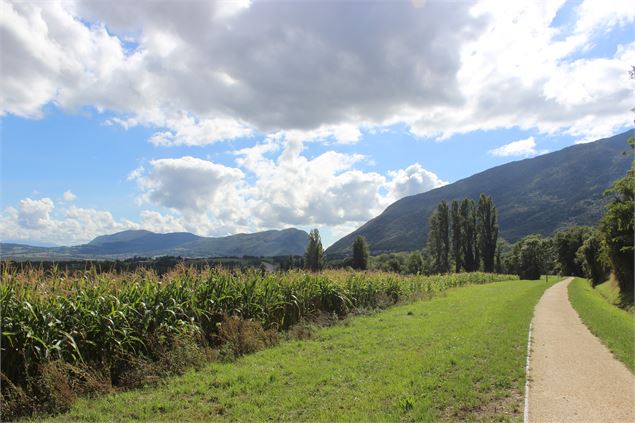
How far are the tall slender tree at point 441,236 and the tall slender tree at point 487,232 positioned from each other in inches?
243

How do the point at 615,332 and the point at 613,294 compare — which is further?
the point at 613,294

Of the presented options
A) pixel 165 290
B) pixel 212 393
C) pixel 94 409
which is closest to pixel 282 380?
pixel 212 393

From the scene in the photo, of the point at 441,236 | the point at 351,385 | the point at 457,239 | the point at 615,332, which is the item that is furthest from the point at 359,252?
the point at 351,385

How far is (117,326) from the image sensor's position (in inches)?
317

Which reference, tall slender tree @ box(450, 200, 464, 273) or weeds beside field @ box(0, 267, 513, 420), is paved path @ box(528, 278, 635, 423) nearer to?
weeds beside field @ box(0, 267, 513, 420)

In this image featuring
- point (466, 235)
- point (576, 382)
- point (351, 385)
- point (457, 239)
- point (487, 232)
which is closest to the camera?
point (351, 385)

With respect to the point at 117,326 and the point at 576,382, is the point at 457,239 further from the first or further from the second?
the point at 117,326

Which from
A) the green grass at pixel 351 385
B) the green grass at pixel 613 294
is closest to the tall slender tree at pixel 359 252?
the green grass at pixel 613 294

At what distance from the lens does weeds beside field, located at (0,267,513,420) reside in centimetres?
668

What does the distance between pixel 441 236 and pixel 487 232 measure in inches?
341

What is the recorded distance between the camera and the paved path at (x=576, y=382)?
640 centimetres

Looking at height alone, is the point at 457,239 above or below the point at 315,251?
above

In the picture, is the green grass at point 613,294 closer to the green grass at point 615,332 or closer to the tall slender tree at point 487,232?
the green grass at point 615,332

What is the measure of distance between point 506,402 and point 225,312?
719 centimetres
